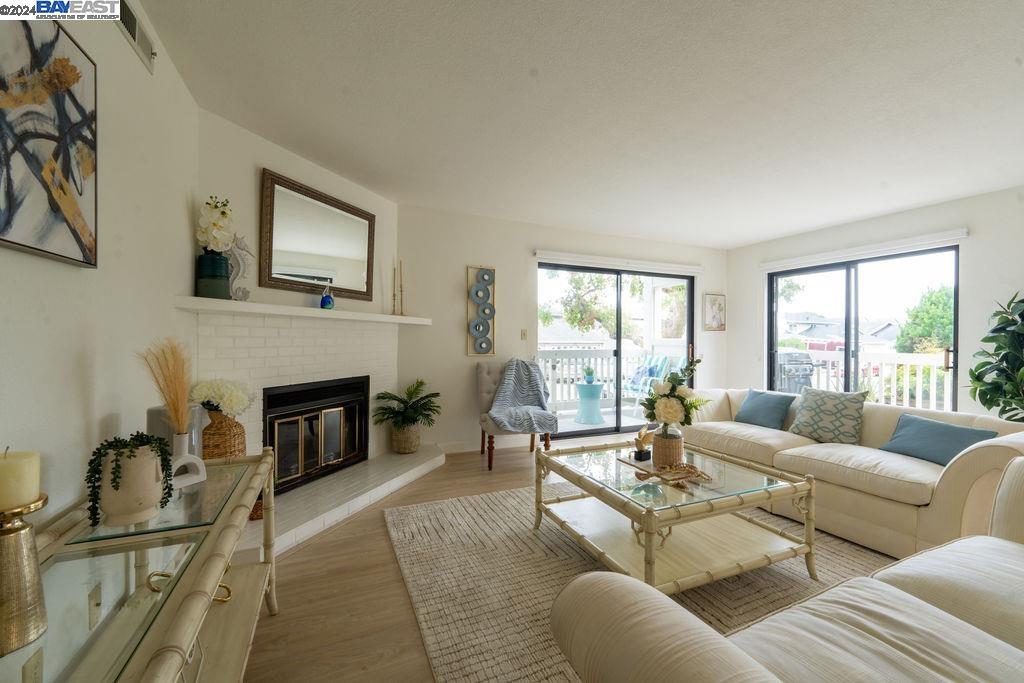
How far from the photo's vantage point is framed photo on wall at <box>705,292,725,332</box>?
214 inches

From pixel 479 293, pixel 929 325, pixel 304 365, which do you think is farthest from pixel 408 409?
pixel 929 325

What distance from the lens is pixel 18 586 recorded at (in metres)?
0.67

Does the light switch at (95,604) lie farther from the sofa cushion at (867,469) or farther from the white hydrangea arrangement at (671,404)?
the sofa cushion at (867,469)

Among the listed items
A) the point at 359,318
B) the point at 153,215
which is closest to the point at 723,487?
the point at 359,318

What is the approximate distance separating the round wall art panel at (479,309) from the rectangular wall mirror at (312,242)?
102 cm

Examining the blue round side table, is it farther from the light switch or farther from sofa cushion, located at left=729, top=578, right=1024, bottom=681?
the light switch

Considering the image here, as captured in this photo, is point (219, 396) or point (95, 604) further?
point (219, 396)

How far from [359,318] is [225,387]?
1.28 metres

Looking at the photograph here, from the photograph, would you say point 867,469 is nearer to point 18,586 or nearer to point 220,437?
point 18,586

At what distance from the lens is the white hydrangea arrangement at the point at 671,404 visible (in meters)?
2.25

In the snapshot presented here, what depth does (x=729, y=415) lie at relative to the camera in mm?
3775

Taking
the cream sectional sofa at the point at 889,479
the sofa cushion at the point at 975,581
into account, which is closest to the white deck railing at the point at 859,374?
the cream sectional sofa at the point at 889,479

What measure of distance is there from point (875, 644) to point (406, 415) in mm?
3086

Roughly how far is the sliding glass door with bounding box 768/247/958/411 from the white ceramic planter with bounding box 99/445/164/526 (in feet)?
17.4
